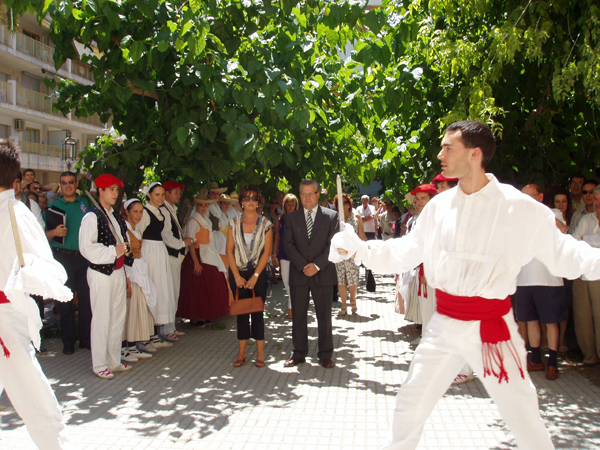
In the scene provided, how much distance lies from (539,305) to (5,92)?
29.9m

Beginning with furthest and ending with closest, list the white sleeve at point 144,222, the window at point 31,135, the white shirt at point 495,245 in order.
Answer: the window at point 31,135 → the white sleeve at point 144,222 → the white shirt at point 495,245

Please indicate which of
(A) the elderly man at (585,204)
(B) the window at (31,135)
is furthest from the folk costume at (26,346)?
(B) the window at (31,135)

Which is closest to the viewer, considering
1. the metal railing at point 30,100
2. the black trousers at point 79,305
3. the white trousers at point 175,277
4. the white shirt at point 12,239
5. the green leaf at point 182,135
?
the white shirt at point 12,239

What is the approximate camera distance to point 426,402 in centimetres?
321

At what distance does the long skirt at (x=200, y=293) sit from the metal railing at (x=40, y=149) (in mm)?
26600

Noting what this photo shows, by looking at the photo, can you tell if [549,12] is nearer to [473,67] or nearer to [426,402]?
[473,67]

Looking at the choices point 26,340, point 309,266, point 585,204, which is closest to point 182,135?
point 309,266

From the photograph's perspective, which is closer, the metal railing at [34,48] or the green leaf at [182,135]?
the green leaf at [182,135]

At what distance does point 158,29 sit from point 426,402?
556cm

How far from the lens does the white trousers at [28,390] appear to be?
332 cm

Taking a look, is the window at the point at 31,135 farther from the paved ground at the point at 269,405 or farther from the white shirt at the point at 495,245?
the white shirt at the point at 495,245

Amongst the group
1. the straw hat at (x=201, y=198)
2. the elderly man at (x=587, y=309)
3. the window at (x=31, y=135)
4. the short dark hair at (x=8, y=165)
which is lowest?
the elderly man at (x=587, y=309)

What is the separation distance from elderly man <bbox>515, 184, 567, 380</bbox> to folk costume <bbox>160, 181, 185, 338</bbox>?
4.31 m

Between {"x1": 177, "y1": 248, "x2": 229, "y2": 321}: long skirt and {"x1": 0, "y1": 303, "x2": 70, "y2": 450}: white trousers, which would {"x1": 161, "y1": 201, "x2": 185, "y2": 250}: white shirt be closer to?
{"x1": 177, "y1": 248, "x2": 229, "y2": 321}: long skirt
